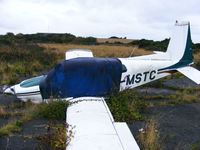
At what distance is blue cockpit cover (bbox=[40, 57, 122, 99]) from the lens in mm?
5320

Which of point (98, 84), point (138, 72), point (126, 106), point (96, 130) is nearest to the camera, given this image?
point (96, 130)

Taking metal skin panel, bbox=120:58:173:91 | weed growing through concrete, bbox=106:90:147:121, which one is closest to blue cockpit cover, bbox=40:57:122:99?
weed growing through concrete, bbox=106:90:147:121

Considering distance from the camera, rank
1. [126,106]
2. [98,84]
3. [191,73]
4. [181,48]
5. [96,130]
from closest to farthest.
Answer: [96,130] < [126,106] < [98,84] < [191,73] < [181,48]

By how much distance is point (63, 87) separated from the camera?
5309 millimetres

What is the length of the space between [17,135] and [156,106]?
4.43 meters

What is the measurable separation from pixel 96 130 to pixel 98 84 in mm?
2396

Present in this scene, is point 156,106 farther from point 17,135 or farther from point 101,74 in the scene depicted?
point 17,135

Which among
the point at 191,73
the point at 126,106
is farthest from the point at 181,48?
the point at 126,106

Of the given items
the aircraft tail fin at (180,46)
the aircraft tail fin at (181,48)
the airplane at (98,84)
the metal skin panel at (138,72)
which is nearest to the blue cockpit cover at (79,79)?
the airplane at (98,84)

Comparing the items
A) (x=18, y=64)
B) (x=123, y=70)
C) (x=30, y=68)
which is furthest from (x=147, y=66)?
(x=18, y=64)

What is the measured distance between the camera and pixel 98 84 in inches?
223

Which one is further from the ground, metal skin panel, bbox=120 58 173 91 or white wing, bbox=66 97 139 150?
metal skin panel, bbox=120 58 173 91

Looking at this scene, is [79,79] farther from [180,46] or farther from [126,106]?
[180,46]

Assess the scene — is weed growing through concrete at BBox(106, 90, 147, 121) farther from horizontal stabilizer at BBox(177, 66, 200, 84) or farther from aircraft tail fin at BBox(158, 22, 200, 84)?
aircraft tail fin at BBox(158, 22, 200, 84)
